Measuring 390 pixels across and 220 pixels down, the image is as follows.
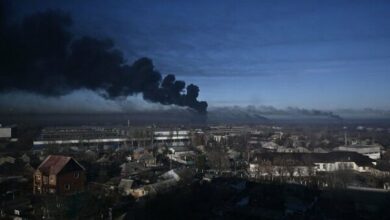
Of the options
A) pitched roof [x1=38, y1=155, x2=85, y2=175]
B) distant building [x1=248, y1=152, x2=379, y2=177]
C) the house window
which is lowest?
distant building [x1=248, y1=152, x2=379, y2=177]

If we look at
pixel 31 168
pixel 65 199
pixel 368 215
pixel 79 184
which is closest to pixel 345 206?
pixel 368 215

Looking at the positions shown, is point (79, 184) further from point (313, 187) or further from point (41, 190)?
point (313, 187)

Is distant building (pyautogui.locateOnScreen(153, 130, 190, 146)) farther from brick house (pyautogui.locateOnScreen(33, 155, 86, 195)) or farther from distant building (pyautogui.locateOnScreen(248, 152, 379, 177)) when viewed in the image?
brick house (pyautogui.locateOnScreen(33, 155, 86, 195))

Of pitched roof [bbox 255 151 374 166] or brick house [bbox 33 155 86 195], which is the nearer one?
brick house [bbox 33 155 86 195]

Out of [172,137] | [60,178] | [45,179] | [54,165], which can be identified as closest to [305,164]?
[60,178]

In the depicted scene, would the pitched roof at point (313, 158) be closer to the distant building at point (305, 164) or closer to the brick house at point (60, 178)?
the distant building at point (305, 164)

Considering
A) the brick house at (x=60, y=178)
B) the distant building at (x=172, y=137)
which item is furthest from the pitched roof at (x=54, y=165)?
the distant building at (x=172, y=137)

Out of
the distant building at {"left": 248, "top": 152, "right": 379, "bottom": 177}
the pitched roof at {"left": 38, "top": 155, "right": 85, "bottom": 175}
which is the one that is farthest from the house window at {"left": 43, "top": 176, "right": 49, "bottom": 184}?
the distant building at {"left": 248, "top": 152, "right": 379, "bottom": 177}

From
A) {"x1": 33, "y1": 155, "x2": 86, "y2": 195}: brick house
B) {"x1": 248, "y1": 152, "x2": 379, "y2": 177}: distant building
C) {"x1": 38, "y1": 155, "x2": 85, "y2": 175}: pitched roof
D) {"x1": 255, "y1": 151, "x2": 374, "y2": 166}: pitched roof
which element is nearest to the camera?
{"x1": 33, "y1": 155, "x2": 86, "y2": 195}: brick house
